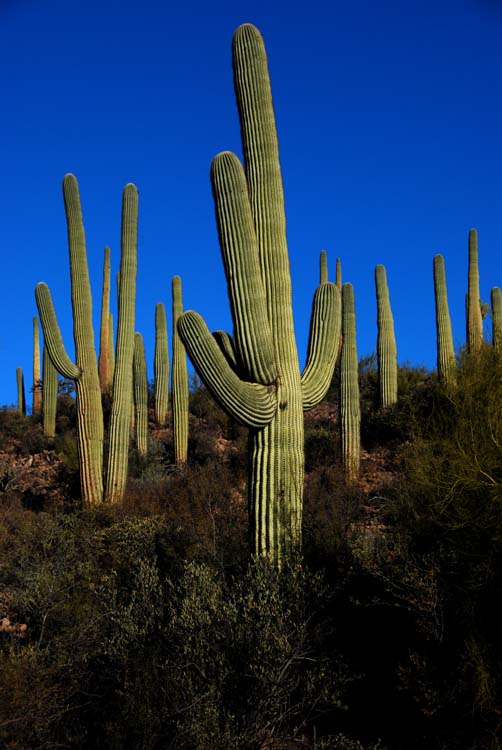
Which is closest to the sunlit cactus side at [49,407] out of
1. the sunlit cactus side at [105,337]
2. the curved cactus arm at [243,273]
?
the sunlit cactus side at [105,337]

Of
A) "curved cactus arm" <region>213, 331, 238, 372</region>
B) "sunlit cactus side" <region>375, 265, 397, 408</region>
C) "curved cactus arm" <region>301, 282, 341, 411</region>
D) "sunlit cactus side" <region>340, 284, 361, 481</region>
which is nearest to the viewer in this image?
"curved cactus arm" <region>213, 331, 238, 372</region>

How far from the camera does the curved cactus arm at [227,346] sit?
9977mm

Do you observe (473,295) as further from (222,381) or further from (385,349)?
(222,381)

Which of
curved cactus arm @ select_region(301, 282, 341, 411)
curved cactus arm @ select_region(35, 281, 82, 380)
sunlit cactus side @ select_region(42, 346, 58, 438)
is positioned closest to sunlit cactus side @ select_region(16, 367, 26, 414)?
sunlit cactus side @ select_region(42, 346, 58, 438)

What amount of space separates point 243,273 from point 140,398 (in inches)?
537

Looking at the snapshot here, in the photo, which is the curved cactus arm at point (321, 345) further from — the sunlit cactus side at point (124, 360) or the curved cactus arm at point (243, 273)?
the sunlit cactus side at point (124, 360)

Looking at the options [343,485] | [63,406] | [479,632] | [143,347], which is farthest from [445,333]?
[479,632]

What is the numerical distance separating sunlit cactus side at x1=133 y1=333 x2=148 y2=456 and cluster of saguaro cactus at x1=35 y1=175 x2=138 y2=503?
4.22 m

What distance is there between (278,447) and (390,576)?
193 centimetres

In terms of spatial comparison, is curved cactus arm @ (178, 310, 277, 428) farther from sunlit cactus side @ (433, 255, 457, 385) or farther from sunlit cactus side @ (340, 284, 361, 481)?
sunlit cactus side @ (433, 255, 457, 385)

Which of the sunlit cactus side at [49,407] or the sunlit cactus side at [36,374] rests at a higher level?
the sunlit cactus side at [36,374]

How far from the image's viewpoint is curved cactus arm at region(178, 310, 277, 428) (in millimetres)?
9336

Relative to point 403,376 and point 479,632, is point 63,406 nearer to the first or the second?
point 403,376

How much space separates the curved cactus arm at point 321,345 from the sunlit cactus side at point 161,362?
44.0 ft
